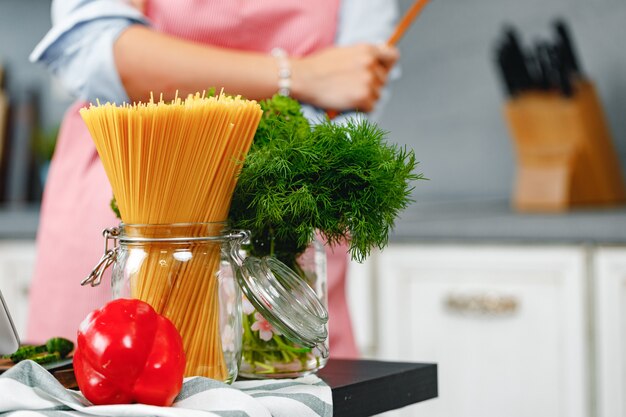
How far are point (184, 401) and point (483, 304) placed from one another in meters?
1.24

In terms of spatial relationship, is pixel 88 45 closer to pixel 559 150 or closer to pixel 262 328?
pixel 262 328

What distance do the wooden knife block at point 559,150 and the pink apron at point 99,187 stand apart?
0.88 m

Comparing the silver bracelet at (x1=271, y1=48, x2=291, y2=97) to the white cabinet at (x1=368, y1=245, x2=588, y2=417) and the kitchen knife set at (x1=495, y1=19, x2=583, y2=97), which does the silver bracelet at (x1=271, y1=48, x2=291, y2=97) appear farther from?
the kitchen knife set at (x1=495, y1=19, x2=583, y2=97)

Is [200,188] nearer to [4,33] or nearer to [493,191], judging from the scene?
[493,191]

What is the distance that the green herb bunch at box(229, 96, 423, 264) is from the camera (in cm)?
71

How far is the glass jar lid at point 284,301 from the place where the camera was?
694 mm

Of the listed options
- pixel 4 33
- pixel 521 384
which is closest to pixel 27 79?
pixel 4 33

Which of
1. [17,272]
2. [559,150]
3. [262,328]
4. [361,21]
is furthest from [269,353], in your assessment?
[17,272]

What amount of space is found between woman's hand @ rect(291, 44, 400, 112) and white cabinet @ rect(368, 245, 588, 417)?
2.38 feet

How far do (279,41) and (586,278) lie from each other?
79cm

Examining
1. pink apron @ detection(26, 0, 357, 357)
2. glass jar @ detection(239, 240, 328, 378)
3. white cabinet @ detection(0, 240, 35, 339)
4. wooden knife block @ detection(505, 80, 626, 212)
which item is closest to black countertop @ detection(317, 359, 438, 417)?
glass jar @ detection(239, 240, 328, 378)

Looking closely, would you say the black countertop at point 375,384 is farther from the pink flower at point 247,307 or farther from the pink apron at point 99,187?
the pink apron at point 99,187

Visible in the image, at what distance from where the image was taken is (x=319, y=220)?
0.72 meters

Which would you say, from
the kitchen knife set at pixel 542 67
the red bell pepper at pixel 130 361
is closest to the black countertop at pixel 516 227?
the kitchen knife set at pixel 542 67
